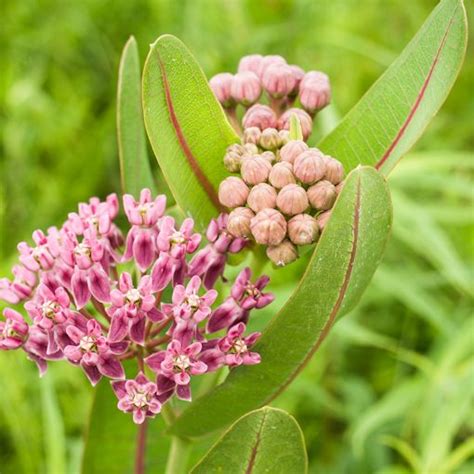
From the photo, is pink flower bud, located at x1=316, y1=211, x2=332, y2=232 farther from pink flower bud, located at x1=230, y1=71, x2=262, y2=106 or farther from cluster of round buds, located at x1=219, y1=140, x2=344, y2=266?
pink flower bud, located at x1=230, y1=71, x2=262, y2=106

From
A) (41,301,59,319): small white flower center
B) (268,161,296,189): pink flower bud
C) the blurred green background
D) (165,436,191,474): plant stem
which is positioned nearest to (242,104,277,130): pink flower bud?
(268,161,296,189): pink flower bud

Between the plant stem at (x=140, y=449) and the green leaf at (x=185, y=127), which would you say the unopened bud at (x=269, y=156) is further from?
the plant stem at (x=140, y=449)

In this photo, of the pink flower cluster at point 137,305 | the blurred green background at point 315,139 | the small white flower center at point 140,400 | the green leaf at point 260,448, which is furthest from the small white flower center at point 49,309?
the blurred green background at point 315,139

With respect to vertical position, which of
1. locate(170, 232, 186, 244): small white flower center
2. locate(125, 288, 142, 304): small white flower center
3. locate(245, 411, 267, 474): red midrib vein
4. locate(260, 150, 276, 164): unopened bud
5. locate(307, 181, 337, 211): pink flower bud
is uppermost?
locate(260, 150, 276, 164): unopened bud

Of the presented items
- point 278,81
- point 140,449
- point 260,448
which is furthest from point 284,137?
point 140,449

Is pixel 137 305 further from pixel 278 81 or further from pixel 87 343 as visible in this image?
pixel 278 81

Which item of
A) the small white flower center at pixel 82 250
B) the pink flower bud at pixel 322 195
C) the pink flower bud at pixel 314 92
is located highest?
the pink flower bud at pixel 314 92

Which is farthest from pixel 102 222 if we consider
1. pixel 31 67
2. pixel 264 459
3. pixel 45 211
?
pixel 31 67

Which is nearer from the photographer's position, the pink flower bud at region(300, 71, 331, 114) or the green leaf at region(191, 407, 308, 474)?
the green leaf at region(191, 407, 308, 474)
